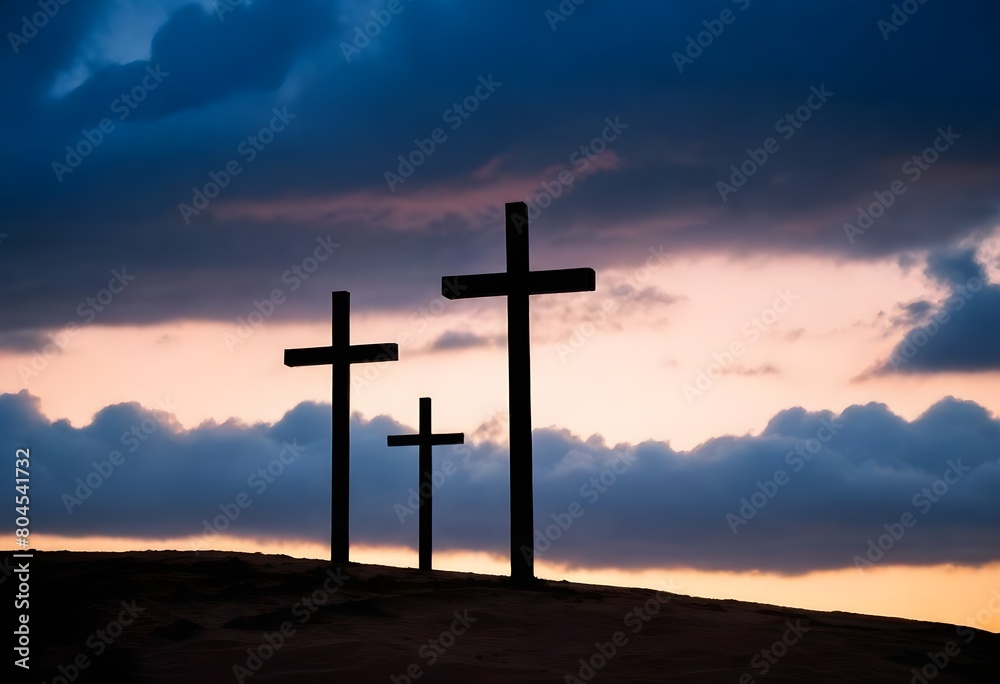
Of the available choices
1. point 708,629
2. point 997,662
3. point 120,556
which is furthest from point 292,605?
point 120,556

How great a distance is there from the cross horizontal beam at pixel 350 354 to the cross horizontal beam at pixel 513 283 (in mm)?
5097

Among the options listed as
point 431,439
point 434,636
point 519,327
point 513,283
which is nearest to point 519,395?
point 519,327

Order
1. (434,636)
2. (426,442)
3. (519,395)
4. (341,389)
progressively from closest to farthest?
(434,636) → (519,395) → (341,389) → (426,442)

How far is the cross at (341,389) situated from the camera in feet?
62.6

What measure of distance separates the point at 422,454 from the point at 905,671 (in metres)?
16.6

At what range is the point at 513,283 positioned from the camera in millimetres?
14359

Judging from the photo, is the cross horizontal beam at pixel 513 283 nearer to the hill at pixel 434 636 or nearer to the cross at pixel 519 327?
the cross at pixel 519 327

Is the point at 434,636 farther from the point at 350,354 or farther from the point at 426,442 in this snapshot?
the point at 426,442

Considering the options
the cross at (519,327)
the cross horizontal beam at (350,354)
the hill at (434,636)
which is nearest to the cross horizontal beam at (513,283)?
the cross at (519,327)

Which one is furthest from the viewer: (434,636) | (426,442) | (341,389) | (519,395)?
(426,442)

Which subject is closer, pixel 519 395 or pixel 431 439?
pixel 519 395

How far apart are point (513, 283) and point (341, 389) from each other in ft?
21.6

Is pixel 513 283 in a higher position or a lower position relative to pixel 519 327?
higher

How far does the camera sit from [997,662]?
33.3 ft
